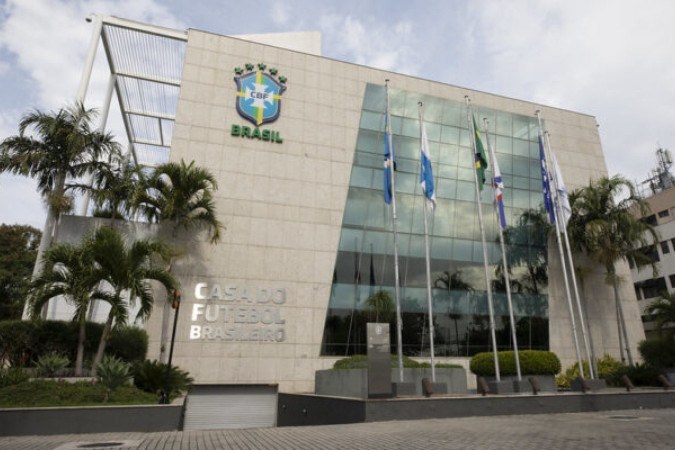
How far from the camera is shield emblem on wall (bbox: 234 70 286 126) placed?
2655cm

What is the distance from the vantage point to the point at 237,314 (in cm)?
2273

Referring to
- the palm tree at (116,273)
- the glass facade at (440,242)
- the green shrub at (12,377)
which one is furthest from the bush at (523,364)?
the green shrub at (12,377)

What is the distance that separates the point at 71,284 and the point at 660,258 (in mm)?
57284

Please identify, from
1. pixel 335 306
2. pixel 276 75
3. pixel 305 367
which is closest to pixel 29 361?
pixel 305 367

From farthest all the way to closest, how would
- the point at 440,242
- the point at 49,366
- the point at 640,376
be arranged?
the point at 440,242 → the point at 640,376 → the point at 49,366

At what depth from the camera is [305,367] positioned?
23.1m

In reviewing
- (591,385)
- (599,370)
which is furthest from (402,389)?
(599,370)

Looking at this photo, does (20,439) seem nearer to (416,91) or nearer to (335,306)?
(335,306)

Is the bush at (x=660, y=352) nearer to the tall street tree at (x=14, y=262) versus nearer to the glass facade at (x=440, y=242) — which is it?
the glass facade at (x=440, y=242)

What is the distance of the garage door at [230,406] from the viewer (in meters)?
21.8

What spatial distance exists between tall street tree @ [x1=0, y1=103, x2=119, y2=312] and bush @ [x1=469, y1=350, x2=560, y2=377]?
2086cm

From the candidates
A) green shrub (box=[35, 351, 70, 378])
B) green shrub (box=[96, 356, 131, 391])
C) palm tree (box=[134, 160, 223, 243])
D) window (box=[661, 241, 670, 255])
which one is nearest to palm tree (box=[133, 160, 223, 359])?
palm tree (box=[134, 160, 223, 243])

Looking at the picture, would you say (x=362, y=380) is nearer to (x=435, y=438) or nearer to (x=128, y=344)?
(x=435, y=438)

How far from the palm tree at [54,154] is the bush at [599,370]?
27453mm
